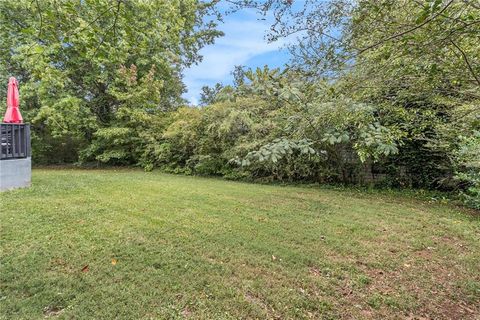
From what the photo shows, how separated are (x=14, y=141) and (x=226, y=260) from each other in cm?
509

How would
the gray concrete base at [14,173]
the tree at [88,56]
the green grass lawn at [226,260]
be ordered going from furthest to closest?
the gray concrete base at [14,173] → the green grass lawn at [226,260] → the tree at [88,56]

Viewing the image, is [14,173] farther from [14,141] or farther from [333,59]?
[333,59]

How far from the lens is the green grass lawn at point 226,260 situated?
2.29m

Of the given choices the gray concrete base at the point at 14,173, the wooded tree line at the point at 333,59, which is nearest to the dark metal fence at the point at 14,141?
the gray concrete base at the point at 14,173

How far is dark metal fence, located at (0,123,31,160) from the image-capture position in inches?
213

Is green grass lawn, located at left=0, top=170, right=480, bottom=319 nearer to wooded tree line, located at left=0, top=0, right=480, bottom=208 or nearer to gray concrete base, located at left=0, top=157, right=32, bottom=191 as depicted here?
gray concrete base, located at left=0, top=157, right=32, bottom=191

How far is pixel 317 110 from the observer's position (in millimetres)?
1827

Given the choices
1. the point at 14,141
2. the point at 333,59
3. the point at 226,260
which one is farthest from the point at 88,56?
the point at 14,141

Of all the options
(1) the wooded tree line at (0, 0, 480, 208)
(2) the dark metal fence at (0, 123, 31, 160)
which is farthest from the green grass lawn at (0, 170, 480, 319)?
(1) the wooded tree line at (0, 0, 480, 208)

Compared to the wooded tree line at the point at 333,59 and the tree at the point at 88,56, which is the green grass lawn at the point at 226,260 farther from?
the tree at the point at 88,56

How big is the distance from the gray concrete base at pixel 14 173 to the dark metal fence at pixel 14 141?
11cm

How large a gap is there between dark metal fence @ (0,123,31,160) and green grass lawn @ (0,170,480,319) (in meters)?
0.85

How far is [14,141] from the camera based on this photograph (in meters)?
5.61

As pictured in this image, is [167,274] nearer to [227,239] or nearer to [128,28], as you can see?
[227,239]
